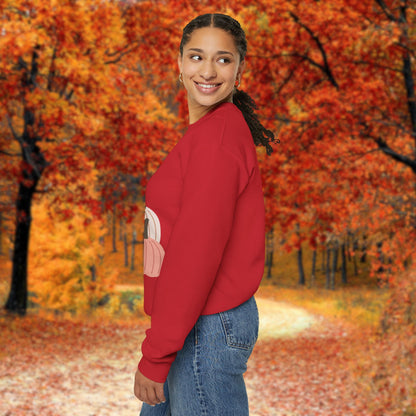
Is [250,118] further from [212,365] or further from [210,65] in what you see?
[212,365]

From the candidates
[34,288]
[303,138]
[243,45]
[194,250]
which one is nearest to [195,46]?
[243,45]

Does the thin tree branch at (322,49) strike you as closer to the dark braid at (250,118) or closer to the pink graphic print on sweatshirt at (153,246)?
the dark braid at (250,118)

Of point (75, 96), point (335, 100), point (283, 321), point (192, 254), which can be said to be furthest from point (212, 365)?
point (283, 321)

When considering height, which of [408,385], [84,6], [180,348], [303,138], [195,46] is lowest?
[408,385]

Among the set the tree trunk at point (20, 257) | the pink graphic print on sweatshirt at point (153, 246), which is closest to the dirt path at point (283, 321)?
the tree trunk at point (20, 257)

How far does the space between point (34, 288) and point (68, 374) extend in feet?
48.4

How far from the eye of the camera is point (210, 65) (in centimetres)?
177

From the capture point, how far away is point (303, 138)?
8031mm

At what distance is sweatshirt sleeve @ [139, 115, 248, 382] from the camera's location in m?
1.48

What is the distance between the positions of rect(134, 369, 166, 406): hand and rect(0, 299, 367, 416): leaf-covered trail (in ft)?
16.3

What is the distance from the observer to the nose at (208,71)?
1.76 m

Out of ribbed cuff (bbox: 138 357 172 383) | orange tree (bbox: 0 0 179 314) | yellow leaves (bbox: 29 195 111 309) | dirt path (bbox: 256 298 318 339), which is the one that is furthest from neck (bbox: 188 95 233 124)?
yellow leaves (bbox: 29 195 111 309)

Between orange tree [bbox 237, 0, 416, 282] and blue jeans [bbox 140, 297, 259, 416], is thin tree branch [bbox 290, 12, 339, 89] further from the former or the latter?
blue jeans [bbox 140, 297, 259, 416]

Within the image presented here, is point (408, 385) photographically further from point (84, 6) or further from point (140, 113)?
point (84, 6)
